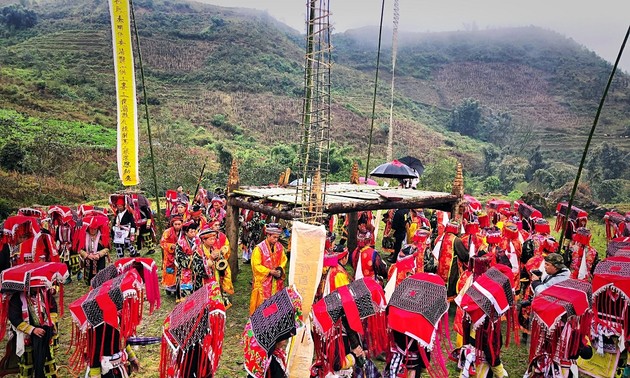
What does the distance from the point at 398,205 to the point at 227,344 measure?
4.35 meters

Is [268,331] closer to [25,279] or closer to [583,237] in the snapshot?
[25,279]

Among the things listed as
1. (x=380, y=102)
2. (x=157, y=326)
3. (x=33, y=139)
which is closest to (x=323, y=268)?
(x=157, y=326)

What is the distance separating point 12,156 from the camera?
17.3 metres

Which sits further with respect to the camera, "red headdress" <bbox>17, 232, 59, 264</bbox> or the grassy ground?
"red headdress" <bbox>17, 232, 59, 264</bbox>

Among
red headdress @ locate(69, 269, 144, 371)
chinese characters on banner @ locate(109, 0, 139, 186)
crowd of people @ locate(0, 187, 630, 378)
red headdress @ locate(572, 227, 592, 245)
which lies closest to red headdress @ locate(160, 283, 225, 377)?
crowd of people @ locate(0, 187, 630, 378)

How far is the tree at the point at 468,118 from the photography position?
5291 cm

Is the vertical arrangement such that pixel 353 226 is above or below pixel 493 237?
below

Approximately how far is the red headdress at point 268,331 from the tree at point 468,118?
175ft

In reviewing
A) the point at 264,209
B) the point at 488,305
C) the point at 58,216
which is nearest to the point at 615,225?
the point at 488,305

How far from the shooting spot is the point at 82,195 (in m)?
18.6

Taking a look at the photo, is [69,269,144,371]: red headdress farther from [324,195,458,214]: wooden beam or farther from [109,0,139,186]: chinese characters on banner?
[109,0,139,186]: chinese characters on banner

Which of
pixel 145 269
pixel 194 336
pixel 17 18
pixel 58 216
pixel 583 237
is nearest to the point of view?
pixel 194 336

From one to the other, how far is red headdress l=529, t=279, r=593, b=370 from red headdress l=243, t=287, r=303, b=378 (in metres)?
2.69

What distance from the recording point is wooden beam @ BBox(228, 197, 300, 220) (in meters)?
7.60
